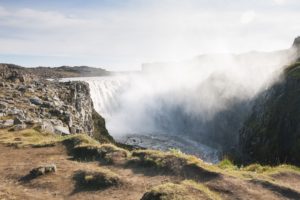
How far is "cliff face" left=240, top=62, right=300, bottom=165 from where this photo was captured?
67.1 meters

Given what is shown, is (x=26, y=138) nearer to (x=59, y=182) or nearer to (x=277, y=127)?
(x=59, y=182)

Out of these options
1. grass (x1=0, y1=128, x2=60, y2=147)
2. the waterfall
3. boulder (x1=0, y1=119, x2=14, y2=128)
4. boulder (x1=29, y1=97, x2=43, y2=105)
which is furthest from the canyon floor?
the waterfall

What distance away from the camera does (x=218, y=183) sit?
1734 centimetres

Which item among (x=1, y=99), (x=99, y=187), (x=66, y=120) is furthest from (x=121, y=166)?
(x=1, y=99)

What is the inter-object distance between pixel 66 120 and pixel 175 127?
105 meters

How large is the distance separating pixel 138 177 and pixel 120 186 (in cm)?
158

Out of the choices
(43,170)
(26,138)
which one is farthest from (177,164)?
(26,138)

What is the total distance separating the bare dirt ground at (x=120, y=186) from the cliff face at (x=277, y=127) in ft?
155

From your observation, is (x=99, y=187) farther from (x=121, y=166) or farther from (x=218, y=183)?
(x=218, y=183)

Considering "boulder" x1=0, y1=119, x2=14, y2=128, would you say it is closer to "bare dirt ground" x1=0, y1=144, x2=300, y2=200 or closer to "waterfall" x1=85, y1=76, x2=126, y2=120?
"bare dirt ground" x1=0, y1=144, x2=300, y2=200

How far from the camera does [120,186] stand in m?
17.7

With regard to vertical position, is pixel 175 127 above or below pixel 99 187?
below

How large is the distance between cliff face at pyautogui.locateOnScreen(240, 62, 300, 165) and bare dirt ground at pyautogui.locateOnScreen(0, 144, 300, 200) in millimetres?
47306

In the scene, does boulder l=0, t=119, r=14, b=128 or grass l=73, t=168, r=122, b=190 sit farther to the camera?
boulder l=0, t=119, r=14, b=128
